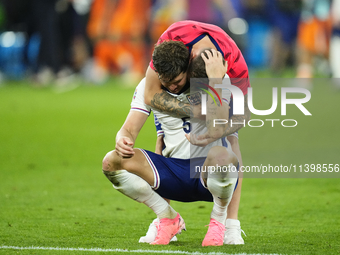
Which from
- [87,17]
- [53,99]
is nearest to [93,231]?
[53,99]

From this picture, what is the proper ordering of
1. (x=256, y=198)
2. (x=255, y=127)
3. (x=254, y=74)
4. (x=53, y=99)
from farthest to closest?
(x=254, y=74), (x=53, y=99), (x=255, y=127), (x=256, y=198)

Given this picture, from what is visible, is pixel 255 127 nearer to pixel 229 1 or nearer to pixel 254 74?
pixel 254 74

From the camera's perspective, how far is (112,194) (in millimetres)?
5980

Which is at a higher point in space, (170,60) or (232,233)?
(170,60)

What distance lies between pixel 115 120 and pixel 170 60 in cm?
738

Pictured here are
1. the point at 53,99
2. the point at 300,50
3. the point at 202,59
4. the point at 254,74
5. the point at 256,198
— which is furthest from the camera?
the point at 254,74

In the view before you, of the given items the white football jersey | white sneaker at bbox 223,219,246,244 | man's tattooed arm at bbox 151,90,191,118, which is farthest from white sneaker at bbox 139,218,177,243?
man's tattooed arm at bbox 151,90,191,118

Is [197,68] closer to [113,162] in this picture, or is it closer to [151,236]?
[113,162]

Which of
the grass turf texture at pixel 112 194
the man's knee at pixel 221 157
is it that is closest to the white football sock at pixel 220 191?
the man's knee at pixel 221 157

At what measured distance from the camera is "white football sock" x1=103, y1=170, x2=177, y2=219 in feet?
12.9

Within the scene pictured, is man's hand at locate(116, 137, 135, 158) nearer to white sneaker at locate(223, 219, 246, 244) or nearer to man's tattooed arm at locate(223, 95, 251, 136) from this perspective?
man's tattooed arm at locate(223, 95, 251, 136)

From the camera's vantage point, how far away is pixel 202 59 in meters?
3.91

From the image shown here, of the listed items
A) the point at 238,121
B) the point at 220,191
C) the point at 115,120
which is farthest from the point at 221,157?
the point at 115,120

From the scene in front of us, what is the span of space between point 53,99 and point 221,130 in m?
10.6
